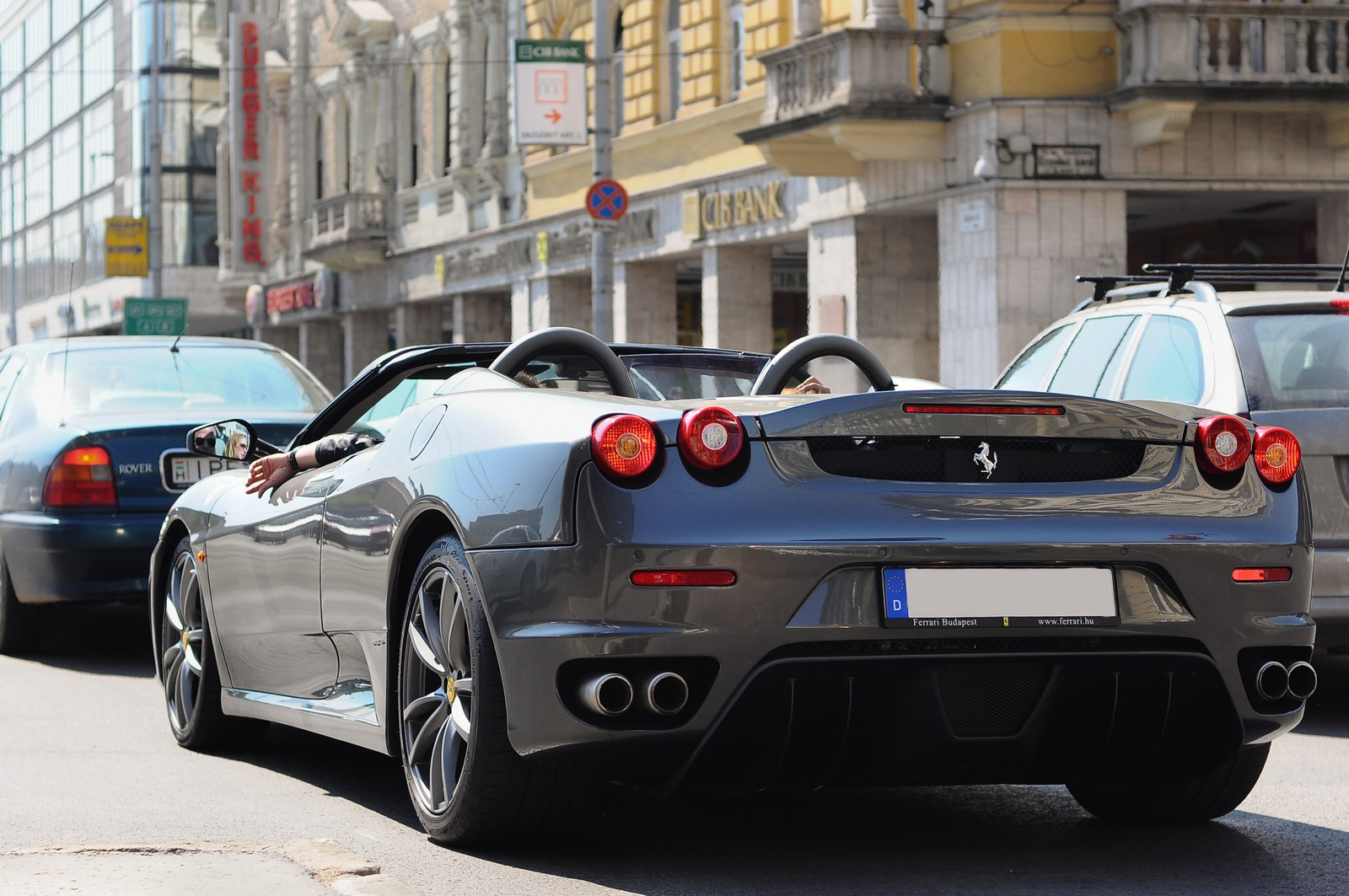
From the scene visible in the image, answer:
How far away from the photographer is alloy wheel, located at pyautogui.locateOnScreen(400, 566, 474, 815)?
16.3 ft

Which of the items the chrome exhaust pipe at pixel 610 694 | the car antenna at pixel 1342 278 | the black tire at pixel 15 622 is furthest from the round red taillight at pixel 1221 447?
the black tire at pixel 15 622

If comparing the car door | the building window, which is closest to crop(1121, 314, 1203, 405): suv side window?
the car door

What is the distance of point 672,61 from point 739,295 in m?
3.71

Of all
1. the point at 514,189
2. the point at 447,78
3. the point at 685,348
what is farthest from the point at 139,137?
the point at 685,348

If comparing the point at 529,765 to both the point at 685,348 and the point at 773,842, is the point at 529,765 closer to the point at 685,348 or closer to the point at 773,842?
the point at 773,842

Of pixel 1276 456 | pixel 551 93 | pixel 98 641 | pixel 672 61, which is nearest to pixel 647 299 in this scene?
pixel 672 61

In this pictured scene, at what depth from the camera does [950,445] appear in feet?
15.5

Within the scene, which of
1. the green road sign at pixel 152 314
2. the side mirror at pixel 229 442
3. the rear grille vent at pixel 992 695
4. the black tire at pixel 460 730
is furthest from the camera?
the green road sign at pixel 152 314

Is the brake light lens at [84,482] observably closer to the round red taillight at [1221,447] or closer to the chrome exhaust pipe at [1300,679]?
the round red taillight at [1221,447]

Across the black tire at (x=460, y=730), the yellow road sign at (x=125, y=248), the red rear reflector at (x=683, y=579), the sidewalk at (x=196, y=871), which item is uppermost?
the yellow road sign at (x=125, y=248)

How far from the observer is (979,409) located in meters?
4.73

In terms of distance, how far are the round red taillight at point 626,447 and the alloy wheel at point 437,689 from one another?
54cm

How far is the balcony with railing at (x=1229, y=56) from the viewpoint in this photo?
20.7m

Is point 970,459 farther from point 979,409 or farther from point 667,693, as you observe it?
point 667,693
